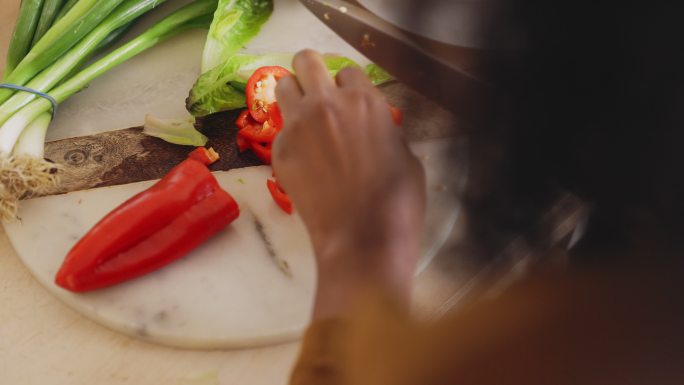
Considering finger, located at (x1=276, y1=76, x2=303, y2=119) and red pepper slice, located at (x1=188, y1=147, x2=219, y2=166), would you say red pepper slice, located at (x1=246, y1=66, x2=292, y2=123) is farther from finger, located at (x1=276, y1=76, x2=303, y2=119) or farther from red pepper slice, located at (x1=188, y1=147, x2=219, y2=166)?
finger, located at (x1=276, y1=76, x2=303, y2=119)

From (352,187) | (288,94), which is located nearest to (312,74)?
(288,94)

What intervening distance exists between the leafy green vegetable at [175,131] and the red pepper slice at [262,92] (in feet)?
0.39

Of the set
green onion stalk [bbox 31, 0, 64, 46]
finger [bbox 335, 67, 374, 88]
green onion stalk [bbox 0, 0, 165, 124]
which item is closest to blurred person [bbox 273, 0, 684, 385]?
finger [bbox 335, 67, 374, 88]

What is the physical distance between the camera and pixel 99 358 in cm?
112

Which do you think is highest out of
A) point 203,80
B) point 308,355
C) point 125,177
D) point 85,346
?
point 308,355

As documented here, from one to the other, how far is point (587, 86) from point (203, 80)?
1087mm

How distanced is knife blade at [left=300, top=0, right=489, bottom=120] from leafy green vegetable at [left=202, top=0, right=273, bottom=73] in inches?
17.3

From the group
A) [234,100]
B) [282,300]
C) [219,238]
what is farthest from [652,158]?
[234,100]

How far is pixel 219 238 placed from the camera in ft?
4.03

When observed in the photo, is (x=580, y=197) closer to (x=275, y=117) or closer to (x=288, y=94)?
(x=288, y=94)

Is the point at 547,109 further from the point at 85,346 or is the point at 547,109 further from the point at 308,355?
the point at 85,346

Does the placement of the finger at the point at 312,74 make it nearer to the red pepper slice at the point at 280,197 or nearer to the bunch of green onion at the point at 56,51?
the red pepper slice at the point at 280,197

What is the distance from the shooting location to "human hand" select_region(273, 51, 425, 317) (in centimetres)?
55

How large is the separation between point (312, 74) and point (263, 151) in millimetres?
619
